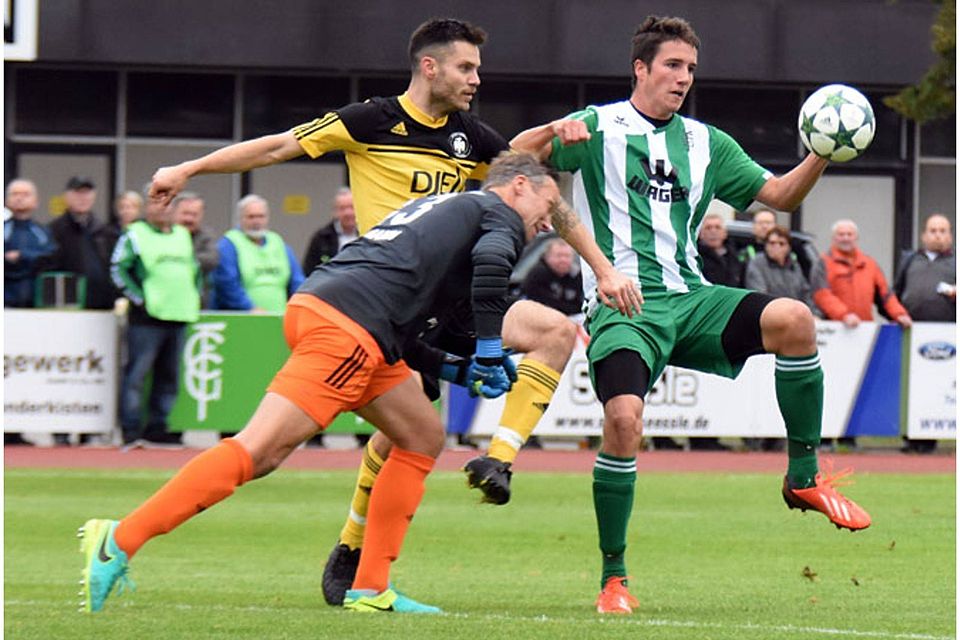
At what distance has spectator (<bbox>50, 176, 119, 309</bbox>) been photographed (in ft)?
60.5

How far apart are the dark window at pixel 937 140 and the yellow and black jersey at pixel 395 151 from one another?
20.8 m

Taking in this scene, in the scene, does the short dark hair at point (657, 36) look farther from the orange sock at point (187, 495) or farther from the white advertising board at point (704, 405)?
the white advertising board at point (704, 405)

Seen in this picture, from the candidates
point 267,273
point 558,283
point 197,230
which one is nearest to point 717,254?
point 558,283

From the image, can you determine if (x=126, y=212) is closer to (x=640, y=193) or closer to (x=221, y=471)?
(x=640, y=193)

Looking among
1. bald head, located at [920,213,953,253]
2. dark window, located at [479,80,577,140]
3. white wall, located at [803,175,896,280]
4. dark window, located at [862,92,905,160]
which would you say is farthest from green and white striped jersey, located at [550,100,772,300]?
dark window, located at [862,92,905,160]

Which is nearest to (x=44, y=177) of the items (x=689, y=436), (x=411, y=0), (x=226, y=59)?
(x=226, y=59)

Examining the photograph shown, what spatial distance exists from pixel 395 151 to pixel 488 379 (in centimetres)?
157

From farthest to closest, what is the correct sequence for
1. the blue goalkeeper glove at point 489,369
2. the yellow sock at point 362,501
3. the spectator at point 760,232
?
the spectator at point 760,232
the yellow sock at point 362,501
the blue goalkeeper glove at point 489,369

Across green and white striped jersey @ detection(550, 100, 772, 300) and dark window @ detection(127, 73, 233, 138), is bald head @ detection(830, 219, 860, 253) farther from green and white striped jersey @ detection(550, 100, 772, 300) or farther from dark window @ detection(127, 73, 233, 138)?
green and white striped jersey @ detection(550, 100, 772, 300)

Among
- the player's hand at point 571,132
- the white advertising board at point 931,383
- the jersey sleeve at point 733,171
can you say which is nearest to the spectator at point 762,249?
the white advertising board at point 931,383

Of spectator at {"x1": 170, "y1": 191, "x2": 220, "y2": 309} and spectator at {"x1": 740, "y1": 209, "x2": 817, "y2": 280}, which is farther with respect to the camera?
spectator at {"x1": 740, "y1": 209, "x2": 817, "y2": 280}

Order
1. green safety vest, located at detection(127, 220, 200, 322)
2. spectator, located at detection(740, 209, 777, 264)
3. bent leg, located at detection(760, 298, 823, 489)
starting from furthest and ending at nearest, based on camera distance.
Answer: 1. spectator, located at detection(740, 209, 777, 264)
2. green safety vest, located at detection(127, 220, 200, 322)
3. bent leg, located at detection(760, 298, 823, 489)

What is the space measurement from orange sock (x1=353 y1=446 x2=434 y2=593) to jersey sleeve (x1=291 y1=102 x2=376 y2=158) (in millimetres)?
1340

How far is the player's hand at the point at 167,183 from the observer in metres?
8.11
